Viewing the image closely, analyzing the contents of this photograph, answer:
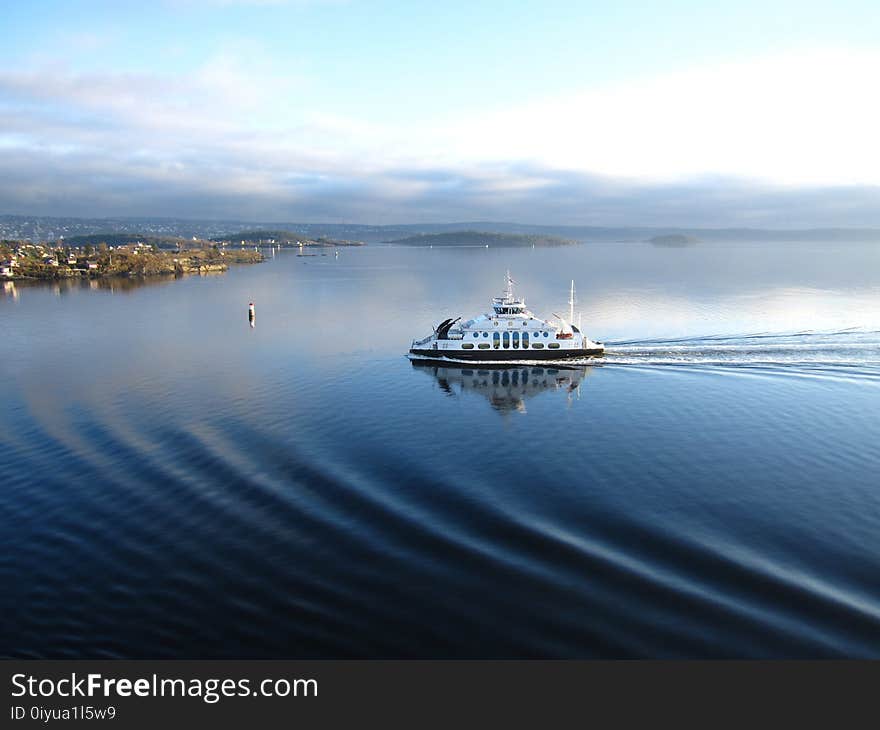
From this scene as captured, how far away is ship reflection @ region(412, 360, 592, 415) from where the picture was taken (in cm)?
5150

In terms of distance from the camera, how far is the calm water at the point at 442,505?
69.8 ft

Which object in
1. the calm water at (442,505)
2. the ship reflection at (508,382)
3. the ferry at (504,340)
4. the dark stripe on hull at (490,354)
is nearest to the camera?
the calm water at (442,505)

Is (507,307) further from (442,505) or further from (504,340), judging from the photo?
(442,505)

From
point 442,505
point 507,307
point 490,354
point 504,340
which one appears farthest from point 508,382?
point 442,505

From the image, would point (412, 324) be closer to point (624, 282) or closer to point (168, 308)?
point (168, 308)

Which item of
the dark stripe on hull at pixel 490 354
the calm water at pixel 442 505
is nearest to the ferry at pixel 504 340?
the dark stripe on hull at pixel 490 354

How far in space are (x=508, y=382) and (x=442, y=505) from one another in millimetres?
28518

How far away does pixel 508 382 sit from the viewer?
57.4m

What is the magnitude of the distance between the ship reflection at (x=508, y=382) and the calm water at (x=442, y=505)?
0.42 m

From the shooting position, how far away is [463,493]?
31750 mm

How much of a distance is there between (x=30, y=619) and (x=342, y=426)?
22.9 metres

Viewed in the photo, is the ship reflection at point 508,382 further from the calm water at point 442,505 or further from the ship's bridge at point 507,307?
the ship's bridge at point 507,307

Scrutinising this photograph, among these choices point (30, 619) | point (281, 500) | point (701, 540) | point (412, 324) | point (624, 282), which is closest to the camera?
point (30, 619)

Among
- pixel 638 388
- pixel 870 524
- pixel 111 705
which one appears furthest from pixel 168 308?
pixel 870 524
